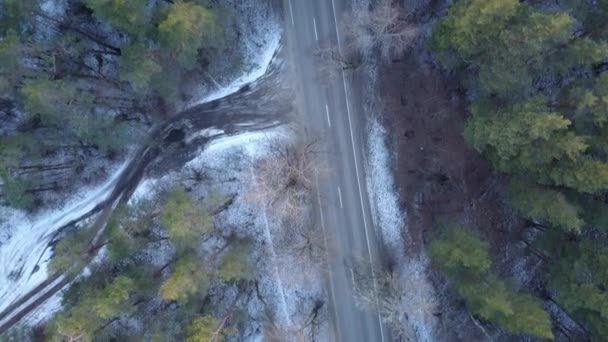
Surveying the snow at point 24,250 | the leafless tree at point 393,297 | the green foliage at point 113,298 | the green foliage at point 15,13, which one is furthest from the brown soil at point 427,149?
the snow at point 24,250

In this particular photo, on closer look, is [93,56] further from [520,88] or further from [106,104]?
[520,88]

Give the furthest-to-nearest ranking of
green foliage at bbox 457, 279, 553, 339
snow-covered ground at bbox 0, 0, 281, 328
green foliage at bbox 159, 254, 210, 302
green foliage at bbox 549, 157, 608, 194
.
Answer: snow-covered ground at bbox 0, 0, 281, 328, green foliage at bbox 159, 254, 210, 302, green foliage at bbox 457, 279, 553, 339, green foliage at bbox 549, 157, 608, 194

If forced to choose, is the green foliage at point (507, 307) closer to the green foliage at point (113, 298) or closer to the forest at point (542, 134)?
the forest at point (542, 134)

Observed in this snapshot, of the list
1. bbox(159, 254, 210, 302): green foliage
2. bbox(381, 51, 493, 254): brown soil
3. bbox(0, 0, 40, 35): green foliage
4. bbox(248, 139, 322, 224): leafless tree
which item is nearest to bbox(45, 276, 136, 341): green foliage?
bbox(159, 254, 210, 302): green foliage

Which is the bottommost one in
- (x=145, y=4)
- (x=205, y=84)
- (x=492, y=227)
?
(x=492, y=227)

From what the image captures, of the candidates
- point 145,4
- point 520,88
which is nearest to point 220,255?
point 145,4

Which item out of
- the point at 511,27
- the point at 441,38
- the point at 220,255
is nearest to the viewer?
the point at 511,27

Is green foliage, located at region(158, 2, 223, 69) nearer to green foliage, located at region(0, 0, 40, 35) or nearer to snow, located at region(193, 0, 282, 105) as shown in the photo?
snow, located at region(193, 0, 282, 105)
